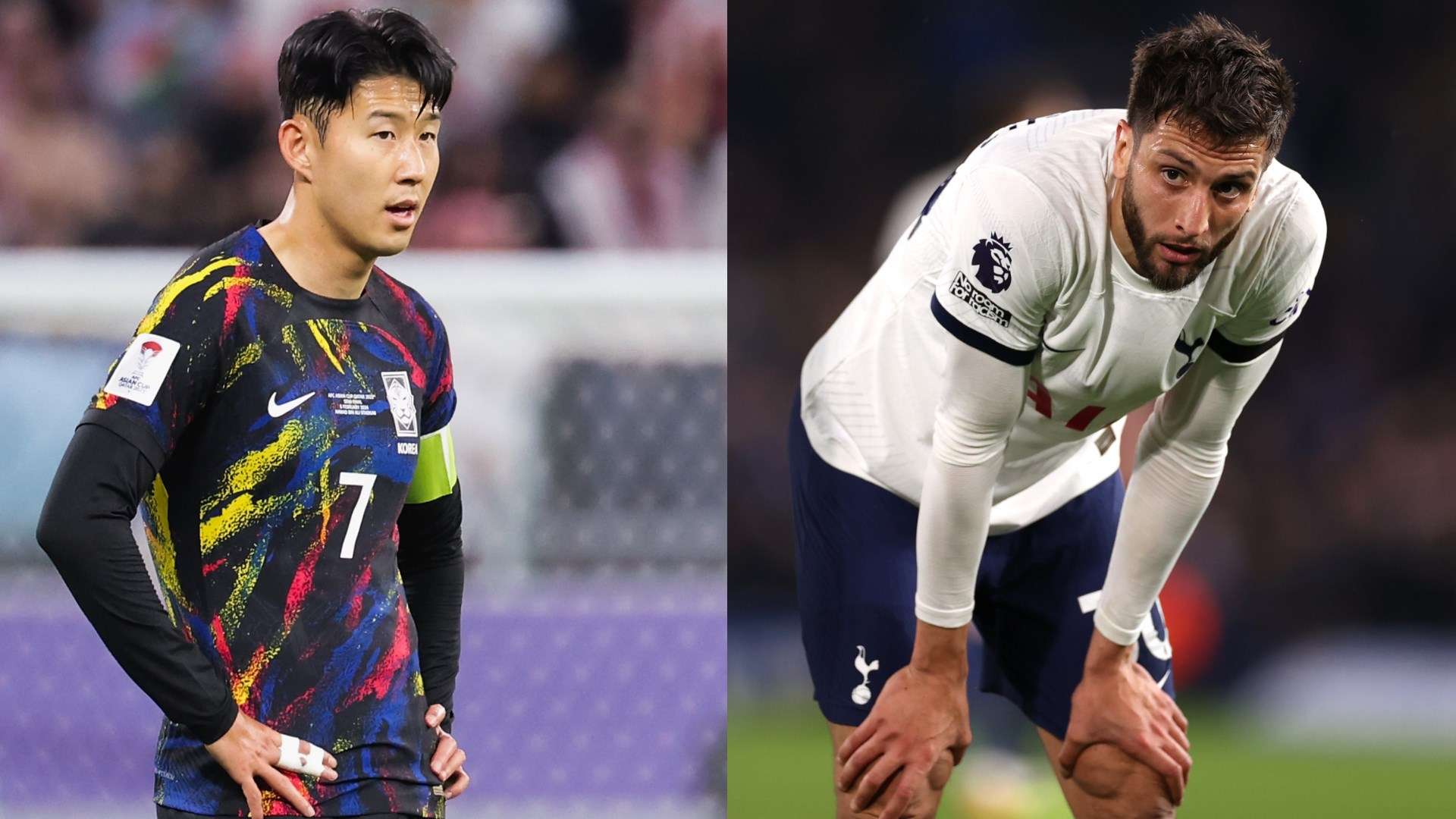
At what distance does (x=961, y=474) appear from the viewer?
2.86m

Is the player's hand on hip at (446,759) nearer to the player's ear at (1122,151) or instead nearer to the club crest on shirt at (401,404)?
the club crest on shirt at (401,404)

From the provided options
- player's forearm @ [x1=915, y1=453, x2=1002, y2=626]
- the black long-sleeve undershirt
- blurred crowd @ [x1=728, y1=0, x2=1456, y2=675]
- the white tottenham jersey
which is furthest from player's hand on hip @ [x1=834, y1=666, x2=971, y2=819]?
blurred crowd @ [x1=728, y1=0, x2=1456, y2=675]

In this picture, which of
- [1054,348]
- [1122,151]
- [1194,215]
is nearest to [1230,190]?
[1194,215]

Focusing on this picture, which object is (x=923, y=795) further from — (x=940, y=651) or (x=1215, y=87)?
(x=1215, y=87)

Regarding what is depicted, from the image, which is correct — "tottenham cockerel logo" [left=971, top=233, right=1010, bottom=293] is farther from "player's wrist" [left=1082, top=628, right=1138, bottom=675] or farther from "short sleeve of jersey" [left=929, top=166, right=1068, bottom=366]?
"player's wrist" [left=1082, top=628, right=1138, bottom=675]

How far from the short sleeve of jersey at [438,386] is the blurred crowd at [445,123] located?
243 centimetres

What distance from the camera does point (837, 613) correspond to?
3.43 meters

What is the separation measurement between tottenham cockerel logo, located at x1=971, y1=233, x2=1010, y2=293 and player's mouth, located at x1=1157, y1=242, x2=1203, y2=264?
0.24m

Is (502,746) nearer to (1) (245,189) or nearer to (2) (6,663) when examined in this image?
(2) (6,663)

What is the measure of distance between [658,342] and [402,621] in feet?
6.11

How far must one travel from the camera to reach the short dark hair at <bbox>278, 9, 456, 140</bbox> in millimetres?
2553

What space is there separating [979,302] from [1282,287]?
52cm

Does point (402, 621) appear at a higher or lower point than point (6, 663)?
higher

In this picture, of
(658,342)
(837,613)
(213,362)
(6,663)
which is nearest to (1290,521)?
(658,342)
